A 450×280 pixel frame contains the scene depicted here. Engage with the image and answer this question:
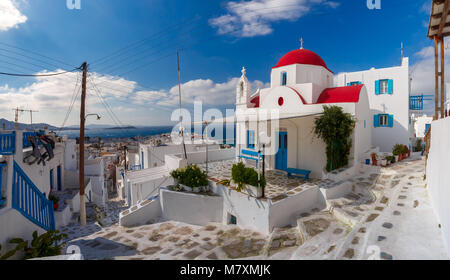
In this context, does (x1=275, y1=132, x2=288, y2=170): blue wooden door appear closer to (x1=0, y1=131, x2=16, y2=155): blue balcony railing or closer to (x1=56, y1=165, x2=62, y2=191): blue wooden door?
(x1=0, y1=131, x2=16, y2=155): blue balcony railing


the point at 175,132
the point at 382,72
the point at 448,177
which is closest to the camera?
the point at 448,177

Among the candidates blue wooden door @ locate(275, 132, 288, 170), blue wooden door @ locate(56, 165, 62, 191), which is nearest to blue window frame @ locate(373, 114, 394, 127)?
blue wooden door @ locate(275, 132, 288, 170)

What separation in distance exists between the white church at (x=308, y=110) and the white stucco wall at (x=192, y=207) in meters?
3.19

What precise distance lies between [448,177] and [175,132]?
2168 cm

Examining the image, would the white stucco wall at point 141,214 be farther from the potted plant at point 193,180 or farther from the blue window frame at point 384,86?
the blue window frame at point 384,86

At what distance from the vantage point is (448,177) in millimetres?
3379

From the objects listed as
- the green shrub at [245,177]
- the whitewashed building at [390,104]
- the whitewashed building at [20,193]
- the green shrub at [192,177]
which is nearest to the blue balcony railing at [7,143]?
the whitewashed building at [20,193]

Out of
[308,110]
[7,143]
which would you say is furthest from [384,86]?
[7,143]

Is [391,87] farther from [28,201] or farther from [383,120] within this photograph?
[28,201]

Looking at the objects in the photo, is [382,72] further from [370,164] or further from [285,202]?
[285,202]

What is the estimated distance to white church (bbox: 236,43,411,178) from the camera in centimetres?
913

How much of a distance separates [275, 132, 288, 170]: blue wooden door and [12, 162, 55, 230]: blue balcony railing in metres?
9.05

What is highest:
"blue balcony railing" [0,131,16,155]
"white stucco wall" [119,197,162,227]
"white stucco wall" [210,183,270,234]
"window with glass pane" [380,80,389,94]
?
"window with glass pane" [380,80,389,94]
